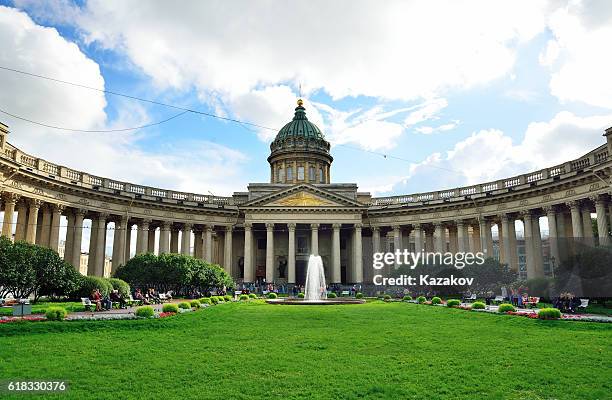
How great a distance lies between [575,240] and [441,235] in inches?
916

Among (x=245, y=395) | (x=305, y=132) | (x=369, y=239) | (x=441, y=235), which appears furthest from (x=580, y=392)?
(x=305, y=132)

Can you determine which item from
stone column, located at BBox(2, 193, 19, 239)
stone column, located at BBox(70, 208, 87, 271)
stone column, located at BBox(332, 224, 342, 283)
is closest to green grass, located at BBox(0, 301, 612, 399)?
stone column, located at BBox(2, 193, 19, 239)

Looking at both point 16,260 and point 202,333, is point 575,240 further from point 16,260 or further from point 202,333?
point 16,260

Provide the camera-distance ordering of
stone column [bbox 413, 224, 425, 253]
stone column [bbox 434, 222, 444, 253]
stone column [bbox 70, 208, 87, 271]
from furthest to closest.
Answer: stone column [bbox 413, 224, 425, 253], stone column [bbox 434, 222, 444, 253], stone column [bbox 70, 208, 87, 271]

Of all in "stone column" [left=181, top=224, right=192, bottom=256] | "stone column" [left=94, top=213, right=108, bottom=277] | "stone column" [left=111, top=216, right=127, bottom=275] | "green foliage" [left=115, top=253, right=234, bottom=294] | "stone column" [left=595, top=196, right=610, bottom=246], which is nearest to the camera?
"stone column" [left=595, top=196, right=610, bottom=246]

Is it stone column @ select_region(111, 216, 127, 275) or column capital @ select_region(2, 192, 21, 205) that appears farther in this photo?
stone column @ select_region(111, 216, 127, 275)

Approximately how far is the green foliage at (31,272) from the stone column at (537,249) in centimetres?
4555

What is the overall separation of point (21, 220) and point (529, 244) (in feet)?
174

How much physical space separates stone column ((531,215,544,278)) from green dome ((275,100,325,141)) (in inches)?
1640

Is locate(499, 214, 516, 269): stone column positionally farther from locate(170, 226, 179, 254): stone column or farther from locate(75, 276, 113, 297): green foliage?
locate(170, 226, 179, 254): stone column

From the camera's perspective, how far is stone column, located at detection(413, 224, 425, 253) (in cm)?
6076

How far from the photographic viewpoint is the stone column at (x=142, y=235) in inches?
2217

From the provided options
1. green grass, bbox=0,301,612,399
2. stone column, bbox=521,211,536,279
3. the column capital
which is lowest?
green grass, bbox=0,301,612,399

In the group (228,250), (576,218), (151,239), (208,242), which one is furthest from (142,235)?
(576,218)
